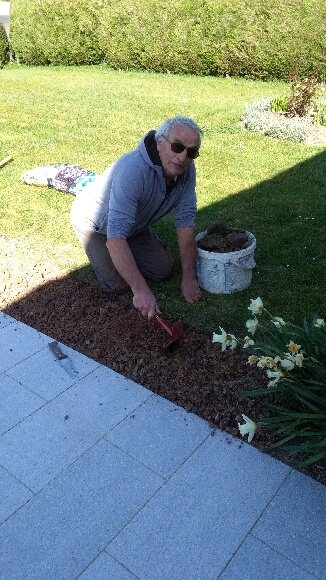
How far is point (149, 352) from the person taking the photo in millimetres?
3555

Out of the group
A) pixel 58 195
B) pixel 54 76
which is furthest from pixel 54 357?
pixel 54 76

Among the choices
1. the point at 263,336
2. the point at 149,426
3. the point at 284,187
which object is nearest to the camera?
the point at 149,426

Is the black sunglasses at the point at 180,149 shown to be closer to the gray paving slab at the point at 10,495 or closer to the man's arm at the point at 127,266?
the man's arm at the point at 127,266

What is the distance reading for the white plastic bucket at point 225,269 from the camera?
3842 mm

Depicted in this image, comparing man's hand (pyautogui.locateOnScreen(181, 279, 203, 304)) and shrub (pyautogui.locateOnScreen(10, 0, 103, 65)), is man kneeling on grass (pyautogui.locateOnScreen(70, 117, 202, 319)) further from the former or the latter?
shrub (pyautogui.locateOnScreen(10, 0, 103, 65))

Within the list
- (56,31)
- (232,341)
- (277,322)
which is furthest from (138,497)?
(56,31)

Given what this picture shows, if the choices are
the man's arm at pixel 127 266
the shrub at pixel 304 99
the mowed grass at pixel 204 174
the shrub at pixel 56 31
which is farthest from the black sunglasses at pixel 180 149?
the shrub at pixel 56 31

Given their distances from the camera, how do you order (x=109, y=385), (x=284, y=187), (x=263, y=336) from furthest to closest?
(x=284, y=187), (x=263, y=336), (x=109, y=385)

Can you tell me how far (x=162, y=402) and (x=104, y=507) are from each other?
30.7 inches

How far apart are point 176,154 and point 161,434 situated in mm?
1770

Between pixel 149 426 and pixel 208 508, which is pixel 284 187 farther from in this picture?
pixel 208 508

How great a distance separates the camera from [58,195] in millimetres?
6207

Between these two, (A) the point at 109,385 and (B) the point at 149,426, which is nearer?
(B) the point at 149,426

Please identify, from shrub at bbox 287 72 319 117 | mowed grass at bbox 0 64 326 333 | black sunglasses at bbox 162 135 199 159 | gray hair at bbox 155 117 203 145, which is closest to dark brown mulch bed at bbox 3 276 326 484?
mowed grass at bbox 0 64 326 333
